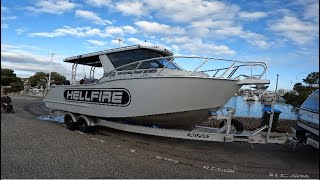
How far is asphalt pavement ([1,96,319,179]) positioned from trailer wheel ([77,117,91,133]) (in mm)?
609

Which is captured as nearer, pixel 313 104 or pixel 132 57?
pixel 313 104

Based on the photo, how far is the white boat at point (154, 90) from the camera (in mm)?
7000

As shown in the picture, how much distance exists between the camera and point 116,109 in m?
8.18

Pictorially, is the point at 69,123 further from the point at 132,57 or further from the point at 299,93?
the point at 299,93

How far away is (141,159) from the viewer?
6.24 metres

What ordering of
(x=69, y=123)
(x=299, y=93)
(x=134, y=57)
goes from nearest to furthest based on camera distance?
(x=134, y=57)
(x=69, y=123)
(x=299, y=93)

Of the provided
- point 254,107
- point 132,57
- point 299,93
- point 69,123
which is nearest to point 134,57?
point 132,57

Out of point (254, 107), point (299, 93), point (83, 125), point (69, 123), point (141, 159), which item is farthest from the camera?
point (254, 107)

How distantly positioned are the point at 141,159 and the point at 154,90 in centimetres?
177

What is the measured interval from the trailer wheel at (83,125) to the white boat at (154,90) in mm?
250

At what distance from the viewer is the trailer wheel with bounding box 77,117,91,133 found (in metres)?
9.26

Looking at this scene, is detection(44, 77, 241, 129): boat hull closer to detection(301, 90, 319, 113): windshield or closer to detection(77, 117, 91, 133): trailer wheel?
detection(77, 117, 91, 133): trailer wheel

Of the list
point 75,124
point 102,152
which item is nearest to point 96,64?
point 75,124

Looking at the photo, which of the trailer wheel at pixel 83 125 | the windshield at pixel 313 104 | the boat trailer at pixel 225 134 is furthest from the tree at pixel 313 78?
the trailer wheel at pixel 83 125
